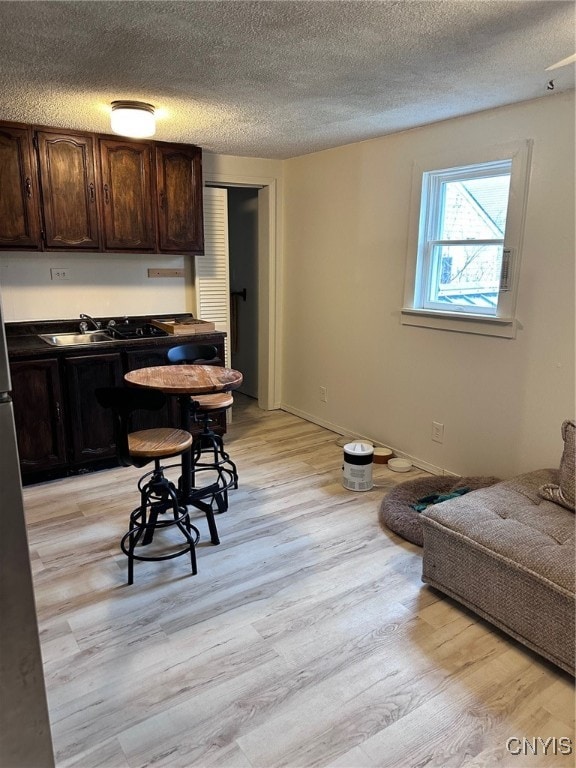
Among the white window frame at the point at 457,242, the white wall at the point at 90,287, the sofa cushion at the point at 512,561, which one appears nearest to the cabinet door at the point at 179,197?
the white wall at the point at 90,287

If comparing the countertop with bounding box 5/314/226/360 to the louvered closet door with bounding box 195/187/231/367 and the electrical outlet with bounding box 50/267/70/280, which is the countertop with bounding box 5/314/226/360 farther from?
the louvered closet door with bounding box 195/187/231/367

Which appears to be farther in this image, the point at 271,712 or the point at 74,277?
the point at 74,277

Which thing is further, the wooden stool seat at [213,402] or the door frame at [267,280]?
the door frame at [267,280]

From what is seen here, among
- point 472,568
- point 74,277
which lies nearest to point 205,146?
point 74,277

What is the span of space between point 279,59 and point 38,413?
98.0 inches

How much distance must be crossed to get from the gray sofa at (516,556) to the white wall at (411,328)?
2.01ft

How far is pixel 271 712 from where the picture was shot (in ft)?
5.67

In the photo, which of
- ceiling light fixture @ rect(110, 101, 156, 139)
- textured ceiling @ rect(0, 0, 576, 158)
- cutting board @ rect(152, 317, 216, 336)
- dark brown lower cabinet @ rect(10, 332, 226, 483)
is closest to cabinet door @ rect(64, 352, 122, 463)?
dark brown lower cabinet @ rect(10, 332, 226, 483)

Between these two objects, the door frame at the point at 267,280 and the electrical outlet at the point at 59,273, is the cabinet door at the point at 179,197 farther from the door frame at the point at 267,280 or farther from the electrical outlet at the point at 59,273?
the electrical outlet at the point at 59,273

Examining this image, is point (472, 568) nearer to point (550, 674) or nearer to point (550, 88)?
point (550, 674)

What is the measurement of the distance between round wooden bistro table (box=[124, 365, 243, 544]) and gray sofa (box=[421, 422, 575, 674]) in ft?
3.69

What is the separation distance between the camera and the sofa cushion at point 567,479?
7.51 ft

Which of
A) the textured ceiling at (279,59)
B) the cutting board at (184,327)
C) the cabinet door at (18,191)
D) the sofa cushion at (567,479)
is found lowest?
the sofa cushion at (567,479)

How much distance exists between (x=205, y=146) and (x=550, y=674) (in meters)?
3.95
